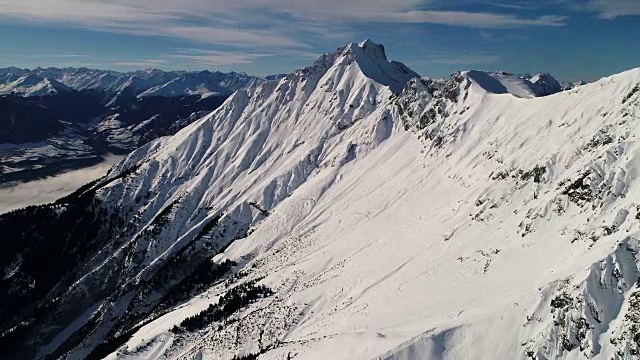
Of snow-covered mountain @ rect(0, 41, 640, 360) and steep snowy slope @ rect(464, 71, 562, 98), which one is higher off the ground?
steep snowy slope @ rect(464, 71, 562, 98)

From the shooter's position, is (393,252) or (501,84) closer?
(393,252)

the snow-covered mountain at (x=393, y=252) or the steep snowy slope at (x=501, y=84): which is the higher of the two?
the steep snowy slope at (x=501, y=84)

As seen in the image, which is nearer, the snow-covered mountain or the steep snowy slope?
the snow-covered mountain

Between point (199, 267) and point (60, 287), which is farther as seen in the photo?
point (60, 287)

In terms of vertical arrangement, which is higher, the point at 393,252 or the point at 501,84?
the point at 501,84

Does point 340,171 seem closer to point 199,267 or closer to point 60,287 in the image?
point 199,267

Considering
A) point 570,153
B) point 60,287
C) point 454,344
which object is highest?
point 570,153

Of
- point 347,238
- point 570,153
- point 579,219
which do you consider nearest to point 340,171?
point 347,238

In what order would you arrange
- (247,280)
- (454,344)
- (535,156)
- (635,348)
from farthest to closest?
1. (247,280)
2. (535,156)
3. (454,344)
4. (635,348)
